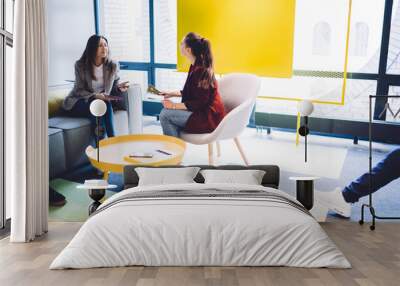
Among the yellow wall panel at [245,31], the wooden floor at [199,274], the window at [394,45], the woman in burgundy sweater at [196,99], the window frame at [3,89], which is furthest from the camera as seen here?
the woman in burgundy sweater at [196,99]

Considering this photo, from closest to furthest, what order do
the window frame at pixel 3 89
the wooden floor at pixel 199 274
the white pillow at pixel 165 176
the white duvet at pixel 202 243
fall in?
the wooden floor at pixel 199 274, the white duvet at pixel 202 243, the window frame at pixel 3 89, the white pillow at pixel 165 176

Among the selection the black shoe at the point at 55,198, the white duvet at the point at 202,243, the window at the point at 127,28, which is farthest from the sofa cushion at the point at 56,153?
the white duvet at the point at 202,243

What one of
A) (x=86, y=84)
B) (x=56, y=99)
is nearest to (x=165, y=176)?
(x=86, y=84)

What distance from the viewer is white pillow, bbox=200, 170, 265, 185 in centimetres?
582

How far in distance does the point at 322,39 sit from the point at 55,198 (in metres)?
3.59

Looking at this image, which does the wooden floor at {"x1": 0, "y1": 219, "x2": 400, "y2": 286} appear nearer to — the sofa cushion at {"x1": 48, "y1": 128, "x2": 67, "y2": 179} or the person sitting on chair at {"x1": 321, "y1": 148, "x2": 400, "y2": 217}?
the person sitting on chair at {"x1": 321, "y1": 148, "x2": 400, "y2": 217}

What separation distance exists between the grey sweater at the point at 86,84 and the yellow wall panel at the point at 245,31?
31.5 inches

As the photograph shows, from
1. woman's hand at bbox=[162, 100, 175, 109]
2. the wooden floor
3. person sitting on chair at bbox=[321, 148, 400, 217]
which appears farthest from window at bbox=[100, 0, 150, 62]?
person sitting on chair at bbox=[321, 148, 400, 217]

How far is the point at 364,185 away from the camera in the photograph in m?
6.21

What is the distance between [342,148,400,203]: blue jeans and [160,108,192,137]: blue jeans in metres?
2.03

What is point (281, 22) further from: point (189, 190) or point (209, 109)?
point (189, 190)

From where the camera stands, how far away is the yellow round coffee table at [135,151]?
20.9ft

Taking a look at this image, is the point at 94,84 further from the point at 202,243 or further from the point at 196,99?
the point at 202,243

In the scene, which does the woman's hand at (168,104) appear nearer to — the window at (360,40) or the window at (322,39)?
the window at (322,39)
